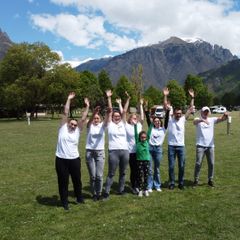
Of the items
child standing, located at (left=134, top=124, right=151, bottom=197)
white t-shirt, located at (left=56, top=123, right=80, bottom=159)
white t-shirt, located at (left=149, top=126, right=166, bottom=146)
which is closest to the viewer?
white t-shirt, located at (left=56, top=123, right=80, bottom=159)

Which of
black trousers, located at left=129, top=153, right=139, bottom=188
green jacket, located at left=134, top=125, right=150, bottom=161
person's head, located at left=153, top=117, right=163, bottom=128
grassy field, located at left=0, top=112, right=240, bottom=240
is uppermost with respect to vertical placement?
person's head, located at left=153, top=117, right=163, bottom=128

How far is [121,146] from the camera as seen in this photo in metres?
10.3

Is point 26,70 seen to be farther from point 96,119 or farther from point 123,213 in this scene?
point 123,213

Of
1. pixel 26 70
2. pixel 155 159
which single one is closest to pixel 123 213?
pixel 155 159

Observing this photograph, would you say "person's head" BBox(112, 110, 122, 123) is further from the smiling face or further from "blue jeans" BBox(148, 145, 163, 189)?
"blue jeans" BBox(148, 145, 163, 189)

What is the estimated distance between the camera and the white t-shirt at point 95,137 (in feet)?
33.4

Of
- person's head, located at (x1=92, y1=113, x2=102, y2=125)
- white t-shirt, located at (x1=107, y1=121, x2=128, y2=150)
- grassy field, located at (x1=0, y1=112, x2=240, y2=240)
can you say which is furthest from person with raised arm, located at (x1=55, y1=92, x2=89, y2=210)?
white t-shirt, located at (x1=107, y1=121, x2=128, y2=150)

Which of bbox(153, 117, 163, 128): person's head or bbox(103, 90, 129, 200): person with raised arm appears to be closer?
bbox(103, 90, 129, 200): person with raised arm

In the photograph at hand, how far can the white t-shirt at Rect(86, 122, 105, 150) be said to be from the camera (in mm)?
10195

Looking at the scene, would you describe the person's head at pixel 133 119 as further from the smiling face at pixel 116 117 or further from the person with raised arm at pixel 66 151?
the person with raised arm at pixel 66 151

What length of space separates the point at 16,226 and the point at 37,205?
5.47 feet

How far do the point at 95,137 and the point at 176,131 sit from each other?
2.38m

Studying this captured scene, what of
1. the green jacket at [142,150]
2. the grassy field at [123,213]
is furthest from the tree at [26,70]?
the green jacket at [142,150]

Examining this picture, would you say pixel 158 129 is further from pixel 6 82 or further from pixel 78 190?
Answer: pixel 6 82
